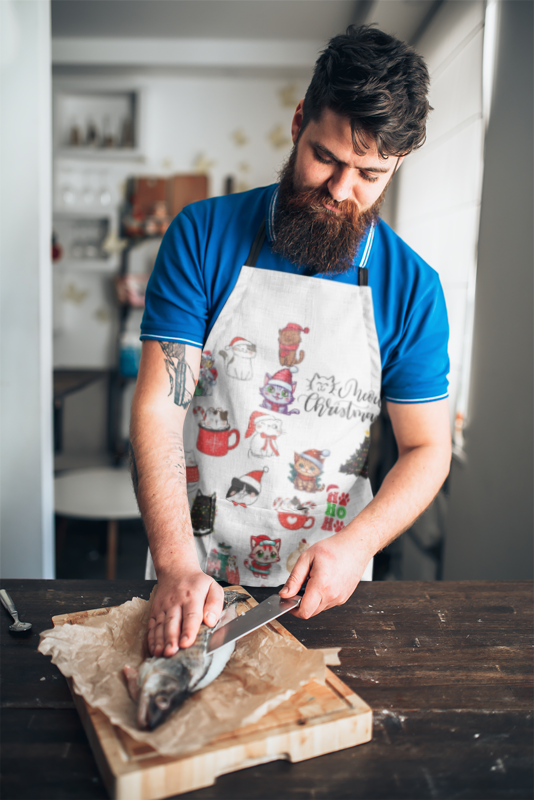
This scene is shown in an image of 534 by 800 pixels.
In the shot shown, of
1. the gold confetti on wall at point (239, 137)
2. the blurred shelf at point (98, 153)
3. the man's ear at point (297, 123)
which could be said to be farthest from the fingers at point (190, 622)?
the gold confetti on wall at point (239, 137)

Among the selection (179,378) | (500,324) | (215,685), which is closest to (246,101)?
(500,324)

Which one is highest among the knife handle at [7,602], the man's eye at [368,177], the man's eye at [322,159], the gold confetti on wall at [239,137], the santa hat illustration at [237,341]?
the gold confetti on wall at [239,137]

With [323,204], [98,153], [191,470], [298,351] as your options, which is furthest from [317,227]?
[98,153]

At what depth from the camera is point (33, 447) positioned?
1.75 meters

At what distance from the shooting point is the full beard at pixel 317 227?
1.16 metres

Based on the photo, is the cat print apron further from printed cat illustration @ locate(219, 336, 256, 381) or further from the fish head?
the fish head

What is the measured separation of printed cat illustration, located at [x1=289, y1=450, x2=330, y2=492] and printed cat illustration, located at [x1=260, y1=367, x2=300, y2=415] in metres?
0.11

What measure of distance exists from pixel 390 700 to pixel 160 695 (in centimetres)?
30

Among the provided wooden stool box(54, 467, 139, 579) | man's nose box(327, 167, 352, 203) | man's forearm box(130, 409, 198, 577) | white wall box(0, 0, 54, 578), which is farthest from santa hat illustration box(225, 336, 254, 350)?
wooden stool box(54, 467, 139, 579)

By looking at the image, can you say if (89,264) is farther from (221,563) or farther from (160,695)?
(160,695)

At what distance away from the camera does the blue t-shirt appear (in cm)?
118

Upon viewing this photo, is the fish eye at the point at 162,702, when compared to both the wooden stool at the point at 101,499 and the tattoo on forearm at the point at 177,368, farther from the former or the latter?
the wooden stool at the point at 101,499

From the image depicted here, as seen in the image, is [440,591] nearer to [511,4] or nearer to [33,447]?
[33,447]

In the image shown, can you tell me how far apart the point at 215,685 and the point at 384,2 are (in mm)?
2911
